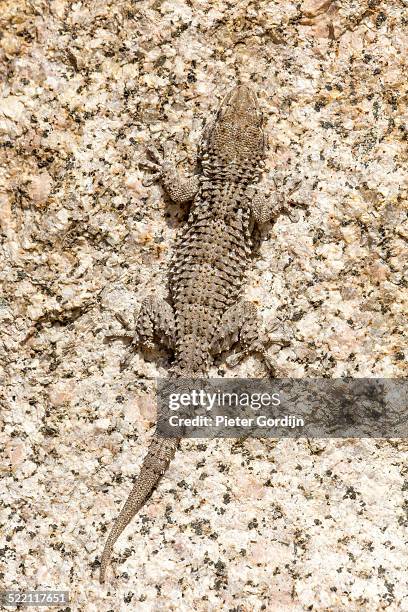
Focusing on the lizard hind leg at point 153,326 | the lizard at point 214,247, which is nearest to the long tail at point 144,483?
the lizard at point 214,247

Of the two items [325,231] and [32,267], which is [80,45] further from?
[325,231]

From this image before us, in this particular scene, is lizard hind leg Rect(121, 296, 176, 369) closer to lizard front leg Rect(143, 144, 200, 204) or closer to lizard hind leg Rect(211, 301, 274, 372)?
lizard hind leg Rect(211, 301, 274, 372)

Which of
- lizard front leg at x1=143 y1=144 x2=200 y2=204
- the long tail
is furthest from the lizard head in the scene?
the long tail

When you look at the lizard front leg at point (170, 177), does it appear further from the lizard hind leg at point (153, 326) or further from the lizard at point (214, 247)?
the lizard hind leg at point (153, 326)

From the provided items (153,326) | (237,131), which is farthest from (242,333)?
(237,131)

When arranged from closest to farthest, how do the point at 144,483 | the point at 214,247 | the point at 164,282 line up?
the point at 144,483 < the point at 214,247 < the point at 164,282

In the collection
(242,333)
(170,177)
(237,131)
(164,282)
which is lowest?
(242,333)

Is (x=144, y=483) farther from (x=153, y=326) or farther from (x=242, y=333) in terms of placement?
(x=242, y=333)
